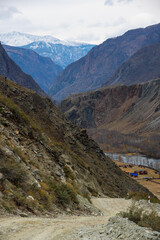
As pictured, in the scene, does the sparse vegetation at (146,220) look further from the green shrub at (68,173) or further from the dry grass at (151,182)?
the dry grass at (151,182)

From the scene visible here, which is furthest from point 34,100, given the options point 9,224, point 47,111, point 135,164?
point 135,164

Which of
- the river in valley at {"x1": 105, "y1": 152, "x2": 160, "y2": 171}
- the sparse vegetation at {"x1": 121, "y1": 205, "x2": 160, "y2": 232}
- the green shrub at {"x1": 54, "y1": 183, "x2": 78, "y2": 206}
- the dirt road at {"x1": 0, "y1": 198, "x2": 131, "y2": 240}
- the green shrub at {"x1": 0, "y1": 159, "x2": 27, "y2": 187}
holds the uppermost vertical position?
the river in valley at {"x1": 105, "y1": 152, "x2": 160, "y2": 171}

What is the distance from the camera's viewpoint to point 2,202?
11000 mm

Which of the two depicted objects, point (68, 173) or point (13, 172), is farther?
point (68, 173)

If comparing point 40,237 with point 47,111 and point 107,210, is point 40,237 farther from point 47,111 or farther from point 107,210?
point 47,111

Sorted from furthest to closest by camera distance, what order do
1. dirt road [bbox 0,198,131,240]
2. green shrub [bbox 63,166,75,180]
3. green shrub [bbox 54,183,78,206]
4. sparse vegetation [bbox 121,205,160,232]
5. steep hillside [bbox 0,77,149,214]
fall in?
1. green shrub [bbox 63,166,75,180]
2. green shrub [bbox 54,183,78,206]
3. steep hillside [bbox 0,77,149,214]
4. sparse vegetation [bbox 121,205,160,232]
5. dirt road [bbox 0,198,131,240]

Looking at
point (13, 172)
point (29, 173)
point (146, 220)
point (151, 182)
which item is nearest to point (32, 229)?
point (13, 172)

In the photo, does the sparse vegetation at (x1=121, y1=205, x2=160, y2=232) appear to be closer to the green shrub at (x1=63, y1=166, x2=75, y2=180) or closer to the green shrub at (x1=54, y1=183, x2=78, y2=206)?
the green shrub at (x1=54, y1=183, x2=78, y2=206)

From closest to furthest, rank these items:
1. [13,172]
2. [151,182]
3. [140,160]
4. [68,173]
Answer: [13,172] < [68,173] < [151,182] < [140,160]

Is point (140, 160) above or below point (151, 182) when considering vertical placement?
above

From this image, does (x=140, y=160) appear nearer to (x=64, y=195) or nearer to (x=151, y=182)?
(x=151, y=182)

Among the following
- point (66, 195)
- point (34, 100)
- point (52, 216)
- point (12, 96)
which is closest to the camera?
point (52, 216)

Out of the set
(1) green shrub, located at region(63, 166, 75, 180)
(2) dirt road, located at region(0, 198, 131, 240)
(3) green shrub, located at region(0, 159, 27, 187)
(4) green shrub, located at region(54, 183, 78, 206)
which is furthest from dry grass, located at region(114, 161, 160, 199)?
(2) dirt road, located at region(0, 198, 131, 240)

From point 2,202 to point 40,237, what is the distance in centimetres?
296
